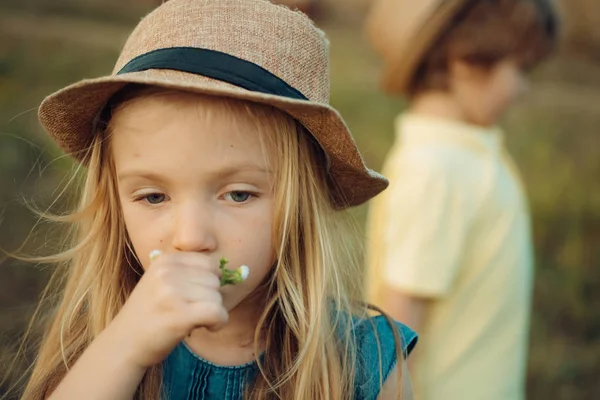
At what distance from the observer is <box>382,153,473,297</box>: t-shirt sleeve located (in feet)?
9.66

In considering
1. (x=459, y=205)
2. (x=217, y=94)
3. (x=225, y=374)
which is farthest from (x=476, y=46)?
(x=225, y=374)

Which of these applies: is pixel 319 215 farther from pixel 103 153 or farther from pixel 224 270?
pixel 103 153

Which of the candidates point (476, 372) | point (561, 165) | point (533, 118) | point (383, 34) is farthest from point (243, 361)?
point (533, 118)

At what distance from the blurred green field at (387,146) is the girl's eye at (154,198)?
280 centimetres

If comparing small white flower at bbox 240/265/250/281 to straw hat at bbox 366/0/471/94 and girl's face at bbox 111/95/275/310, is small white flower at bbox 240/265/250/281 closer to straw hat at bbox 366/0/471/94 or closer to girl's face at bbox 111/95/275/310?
girl's face at bbox 111/95/275/310

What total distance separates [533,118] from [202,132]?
726cm

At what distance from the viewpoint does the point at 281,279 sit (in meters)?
1.90

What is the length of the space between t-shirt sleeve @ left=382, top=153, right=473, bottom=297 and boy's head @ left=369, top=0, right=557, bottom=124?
48 cm

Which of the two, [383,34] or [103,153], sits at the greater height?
[383,34]

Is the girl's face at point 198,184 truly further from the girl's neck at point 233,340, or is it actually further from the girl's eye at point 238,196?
the girl's neck at point 233,340

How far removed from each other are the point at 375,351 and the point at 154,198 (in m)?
0.68

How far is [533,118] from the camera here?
27.6 feet

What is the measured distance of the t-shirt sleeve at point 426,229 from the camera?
2.94 meters

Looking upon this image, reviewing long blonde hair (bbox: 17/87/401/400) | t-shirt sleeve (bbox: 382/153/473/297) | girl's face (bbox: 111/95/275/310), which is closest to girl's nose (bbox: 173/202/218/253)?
girl's face (bbox: 111/95/275/310)
